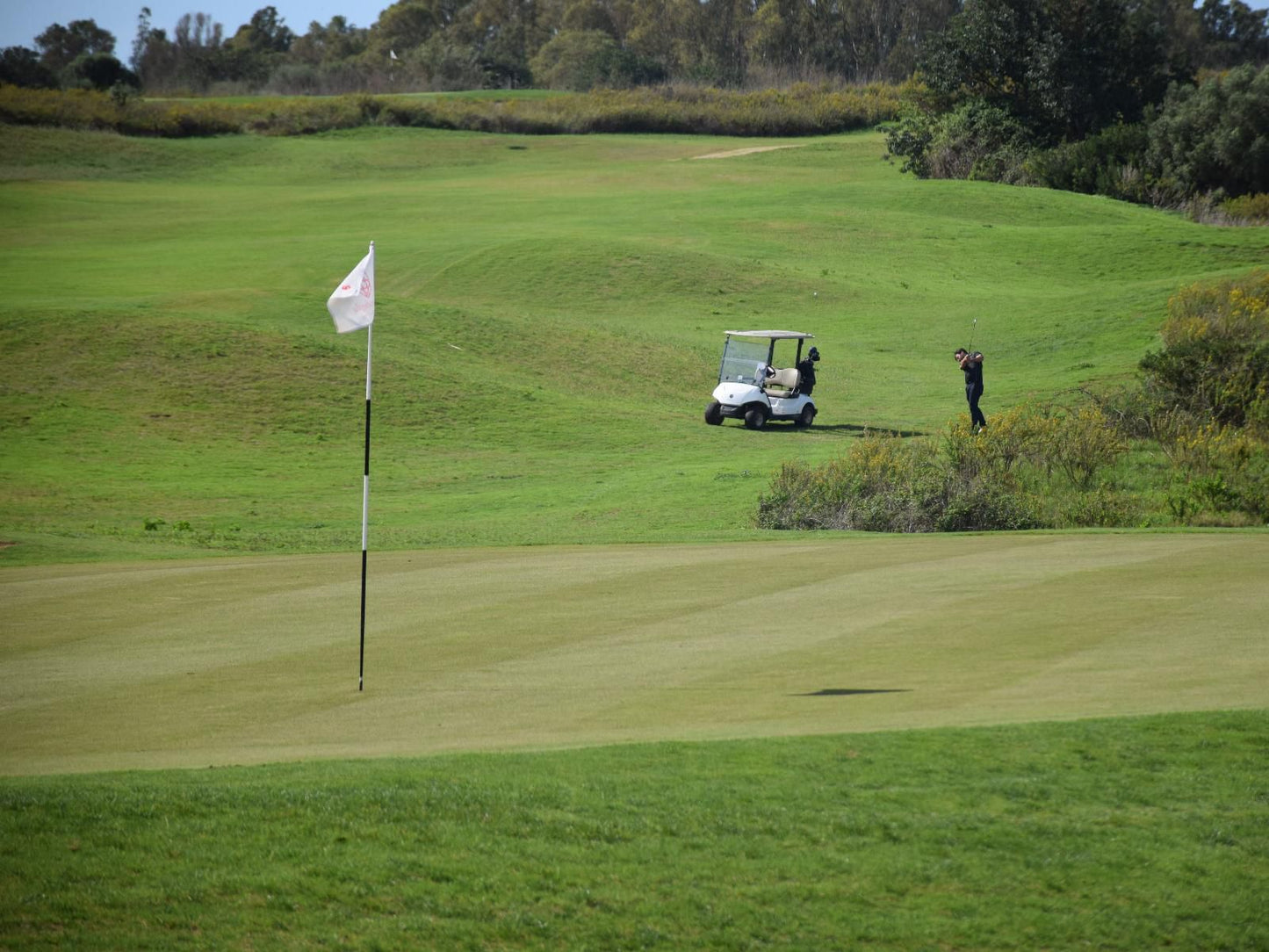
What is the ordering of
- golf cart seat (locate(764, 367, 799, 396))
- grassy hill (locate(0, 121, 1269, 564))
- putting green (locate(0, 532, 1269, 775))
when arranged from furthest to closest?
golf cart seat (locate(764, 367, 799, 396)), grassy hill (locate(0, 121, 1269, 564)), putting green (locate(0, 532, 1269, 775))

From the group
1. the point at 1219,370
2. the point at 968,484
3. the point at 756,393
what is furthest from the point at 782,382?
the point at 968,484

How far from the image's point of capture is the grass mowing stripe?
277 inches

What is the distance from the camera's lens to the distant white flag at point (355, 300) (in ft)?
43.8

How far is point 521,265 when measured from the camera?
56219 millimetres

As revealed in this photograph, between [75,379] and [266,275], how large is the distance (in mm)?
16709

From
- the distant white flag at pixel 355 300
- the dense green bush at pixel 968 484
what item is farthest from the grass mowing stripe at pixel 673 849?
the dense green bush at pixel 968 484

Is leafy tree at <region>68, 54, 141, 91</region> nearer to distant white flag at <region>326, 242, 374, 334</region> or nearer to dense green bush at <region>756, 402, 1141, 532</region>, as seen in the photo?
dense green bush at <region>756, 402, 1141, 532</region>

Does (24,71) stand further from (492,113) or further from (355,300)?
(355,300)

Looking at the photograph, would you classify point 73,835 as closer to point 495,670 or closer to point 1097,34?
point 495,670

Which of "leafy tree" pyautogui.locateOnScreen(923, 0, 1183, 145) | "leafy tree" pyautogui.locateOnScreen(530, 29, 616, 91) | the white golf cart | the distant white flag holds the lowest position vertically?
the white golf cart

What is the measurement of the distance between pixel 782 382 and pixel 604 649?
79.6ft

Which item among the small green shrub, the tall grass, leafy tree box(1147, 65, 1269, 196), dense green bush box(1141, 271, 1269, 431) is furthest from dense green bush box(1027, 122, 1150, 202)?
dense green bush box(1141, 271, 1269, 431)

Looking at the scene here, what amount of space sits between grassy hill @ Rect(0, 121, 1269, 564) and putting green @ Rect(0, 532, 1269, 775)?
5277mm

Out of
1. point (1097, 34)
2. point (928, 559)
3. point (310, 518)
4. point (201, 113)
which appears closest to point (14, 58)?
point (201, 113)
